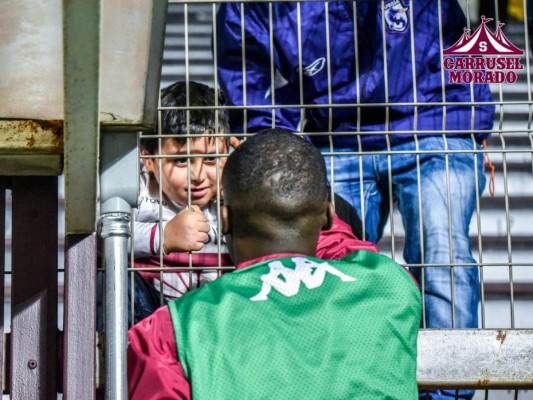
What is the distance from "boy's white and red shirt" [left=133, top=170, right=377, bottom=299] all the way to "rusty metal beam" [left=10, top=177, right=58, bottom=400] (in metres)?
0.51

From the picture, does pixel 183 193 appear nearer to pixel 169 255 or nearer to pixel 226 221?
pixel 169 255

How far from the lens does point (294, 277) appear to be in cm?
274

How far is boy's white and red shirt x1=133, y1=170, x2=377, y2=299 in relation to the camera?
13.9 feet

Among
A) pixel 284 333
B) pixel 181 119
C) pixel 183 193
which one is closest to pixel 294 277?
pixel 284 333

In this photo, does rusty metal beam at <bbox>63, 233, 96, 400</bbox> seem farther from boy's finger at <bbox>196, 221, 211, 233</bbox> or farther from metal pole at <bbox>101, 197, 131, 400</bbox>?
boy's finger at <bbox>196, 221, 211, 233</bbox>

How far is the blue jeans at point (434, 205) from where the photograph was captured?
15.2ft

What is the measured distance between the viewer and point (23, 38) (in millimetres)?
2998

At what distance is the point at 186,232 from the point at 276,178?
129 cm

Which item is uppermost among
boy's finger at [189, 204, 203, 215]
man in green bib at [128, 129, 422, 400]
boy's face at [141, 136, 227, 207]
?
boy's face at [141, 136, 227, 207]

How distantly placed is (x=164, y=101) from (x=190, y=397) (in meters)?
2.07

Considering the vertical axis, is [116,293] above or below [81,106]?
below

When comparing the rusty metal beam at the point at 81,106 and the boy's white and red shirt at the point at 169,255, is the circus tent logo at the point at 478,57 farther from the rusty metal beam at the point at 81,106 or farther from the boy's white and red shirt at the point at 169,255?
the rusty metal beam at the point at 81,106

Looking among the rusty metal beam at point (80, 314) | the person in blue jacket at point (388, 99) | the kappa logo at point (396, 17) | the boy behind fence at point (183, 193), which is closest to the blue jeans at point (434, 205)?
the person in blue jacket at point (388, 99)

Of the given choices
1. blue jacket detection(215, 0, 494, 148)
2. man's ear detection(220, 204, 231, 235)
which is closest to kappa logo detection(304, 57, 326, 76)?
blue jacket detection(215, 0, 494, 148)
